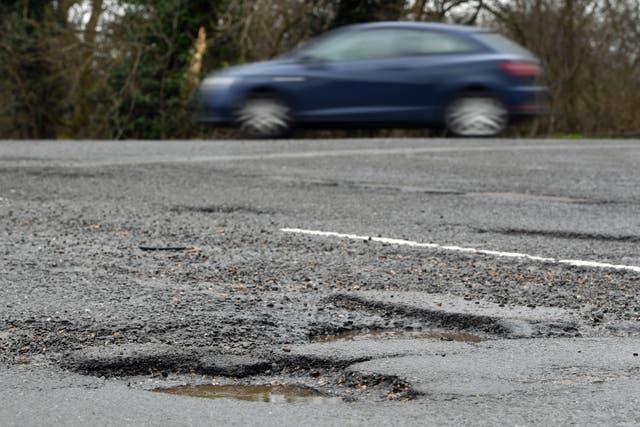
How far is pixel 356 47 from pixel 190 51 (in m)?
14.2

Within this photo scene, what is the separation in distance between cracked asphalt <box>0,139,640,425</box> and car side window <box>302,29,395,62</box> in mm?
5317

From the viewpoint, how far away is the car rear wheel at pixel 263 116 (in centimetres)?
1573

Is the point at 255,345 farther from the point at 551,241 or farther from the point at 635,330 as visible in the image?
the point at 551,241

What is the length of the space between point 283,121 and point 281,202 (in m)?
7.17

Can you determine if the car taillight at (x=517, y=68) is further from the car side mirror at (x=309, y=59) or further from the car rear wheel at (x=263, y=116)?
the car rear wheel at (x=263, y=116)

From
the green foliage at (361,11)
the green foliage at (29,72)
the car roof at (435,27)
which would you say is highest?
the green foliage at (361,11)

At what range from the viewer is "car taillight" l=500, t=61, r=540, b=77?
597 inches

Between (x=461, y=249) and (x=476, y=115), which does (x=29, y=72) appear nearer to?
(x=476, y=115)

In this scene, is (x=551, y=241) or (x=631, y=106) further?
(x=631, y=106)

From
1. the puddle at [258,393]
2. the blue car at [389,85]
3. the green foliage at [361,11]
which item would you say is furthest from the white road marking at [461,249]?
the green foliage at [361,11]

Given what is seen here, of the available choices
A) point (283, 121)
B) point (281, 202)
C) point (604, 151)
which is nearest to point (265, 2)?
point (283, 121)

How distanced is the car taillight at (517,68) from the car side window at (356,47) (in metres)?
1.57

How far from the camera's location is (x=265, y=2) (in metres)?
29.0

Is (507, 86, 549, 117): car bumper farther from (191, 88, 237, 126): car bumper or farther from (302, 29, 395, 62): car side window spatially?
(191, 88, 237, 126): car bumper
